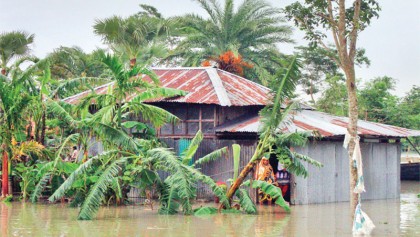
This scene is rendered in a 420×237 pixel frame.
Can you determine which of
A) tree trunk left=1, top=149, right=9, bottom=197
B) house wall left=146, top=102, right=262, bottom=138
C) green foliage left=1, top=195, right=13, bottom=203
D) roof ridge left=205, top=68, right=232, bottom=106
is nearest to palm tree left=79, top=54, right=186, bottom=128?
roof ridge left=205, top=68, right=232, bottom=106

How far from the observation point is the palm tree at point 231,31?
3114cm

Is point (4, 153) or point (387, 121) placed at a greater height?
point (387, 121)

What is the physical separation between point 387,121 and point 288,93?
70.1ft

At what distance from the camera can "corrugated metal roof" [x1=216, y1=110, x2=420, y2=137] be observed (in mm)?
19562

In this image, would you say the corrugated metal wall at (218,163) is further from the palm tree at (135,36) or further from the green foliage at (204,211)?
the palm tree at (135,36)

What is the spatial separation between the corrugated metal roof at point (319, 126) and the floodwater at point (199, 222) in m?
2.03

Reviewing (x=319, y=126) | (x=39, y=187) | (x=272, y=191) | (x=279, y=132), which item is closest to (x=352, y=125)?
(x=279, y=132)

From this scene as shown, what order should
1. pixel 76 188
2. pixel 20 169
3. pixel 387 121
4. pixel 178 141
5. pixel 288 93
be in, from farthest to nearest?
pixel 387 121
pixel 178 141
pixel 20 169
pixel 76 188
pixel 288 93

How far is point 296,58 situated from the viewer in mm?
15328

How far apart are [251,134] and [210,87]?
2.15 m

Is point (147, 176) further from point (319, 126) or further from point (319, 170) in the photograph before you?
point (319, 126)

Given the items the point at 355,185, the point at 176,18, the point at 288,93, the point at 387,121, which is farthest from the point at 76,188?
the point at 387,121

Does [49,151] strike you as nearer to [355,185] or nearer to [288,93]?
[288,93]

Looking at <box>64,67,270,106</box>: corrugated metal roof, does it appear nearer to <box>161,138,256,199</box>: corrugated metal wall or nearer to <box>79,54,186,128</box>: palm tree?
<box>161,138,256,199</box>: corrugated metal wall
